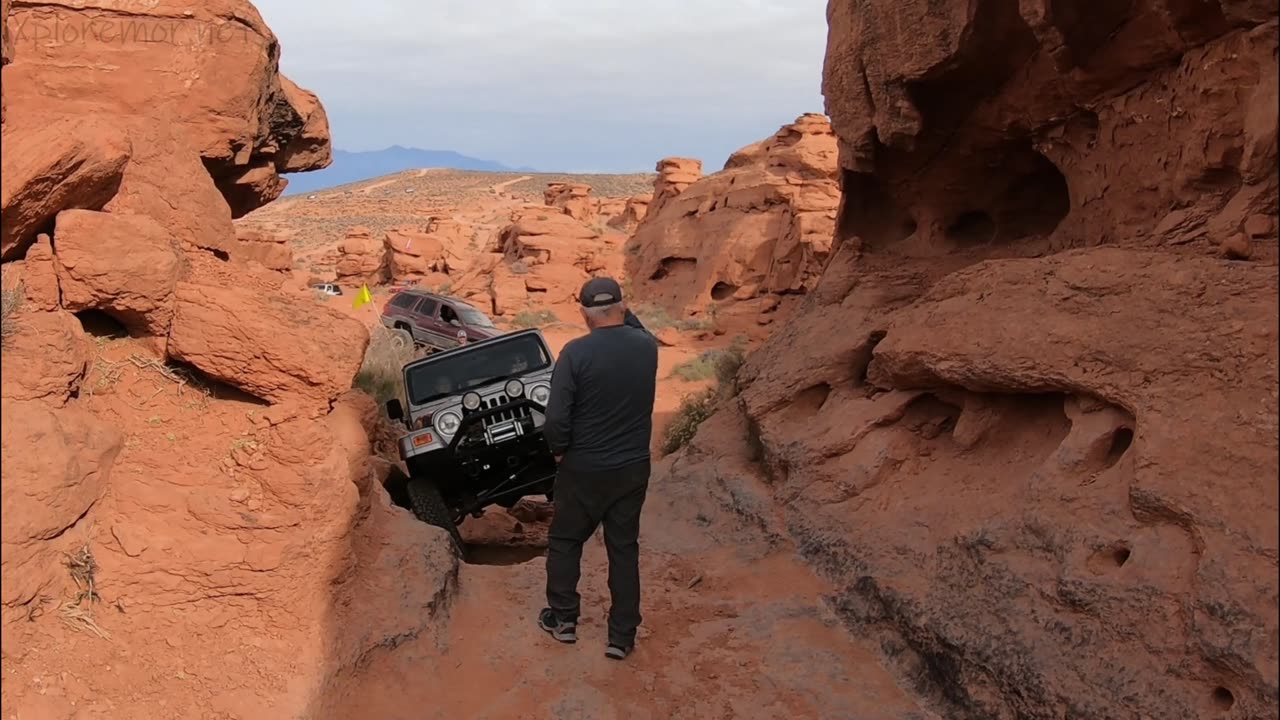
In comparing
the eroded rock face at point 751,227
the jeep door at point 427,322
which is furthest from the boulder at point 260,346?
the eroded rock face at point 751,227

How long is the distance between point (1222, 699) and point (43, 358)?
193 inches

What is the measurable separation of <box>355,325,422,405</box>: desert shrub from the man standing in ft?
18.6

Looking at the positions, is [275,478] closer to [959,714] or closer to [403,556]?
[403,556]

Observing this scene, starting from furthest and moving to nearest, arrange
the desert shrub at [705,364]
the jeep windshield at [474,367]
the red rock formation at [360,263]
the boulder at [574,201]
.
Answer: the boulder at [574,201], the red rock formation at [360,263], the desert shrub at [705,364], the jeep windshield at [474,367]

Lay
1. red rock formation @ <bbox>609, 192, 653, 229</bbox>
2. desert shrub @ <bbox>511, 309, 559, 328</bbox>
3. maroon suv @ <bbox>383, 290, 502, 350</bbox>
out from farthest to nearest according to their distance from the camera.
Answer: red rock formation @ <bbox>609, 192, 653, 229</bbox>
desert shrub @ <bbox>511, 309, 559, 328</bbox>
maroon suv @ <bbox>383, 290, 502, 350</bbox>

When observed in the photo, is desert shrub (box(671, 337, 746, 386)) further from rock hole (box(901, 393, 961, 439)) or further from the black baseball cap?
the black baseball cap

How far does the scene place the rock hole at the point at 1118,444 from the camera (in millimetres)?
4445

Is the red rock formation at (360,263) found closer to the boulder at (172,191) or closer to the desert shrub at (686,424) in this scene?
the desert shrub at (686,424)

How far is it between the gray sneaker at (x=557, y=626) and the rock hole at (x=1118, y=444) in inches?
114

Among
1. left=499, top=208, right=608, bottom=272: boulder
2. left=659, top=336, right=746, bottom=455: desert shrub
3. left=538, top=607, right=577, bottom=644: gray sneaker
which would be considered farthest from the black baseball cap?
left=499, top=208, right=608, bottom=272: boulder

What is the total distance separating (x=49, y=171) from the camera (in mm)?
4133

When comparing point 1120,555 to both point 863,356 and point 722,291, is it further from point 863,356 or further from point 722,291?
point 722,291

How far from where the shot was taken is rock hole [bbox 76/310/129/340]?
186 inches

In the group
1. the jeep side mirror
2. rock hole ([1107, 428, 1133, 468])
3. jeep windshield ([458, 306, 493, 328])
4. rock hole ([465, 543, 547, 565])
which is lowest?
jeep windshield ([458, 306, 493, 328])
